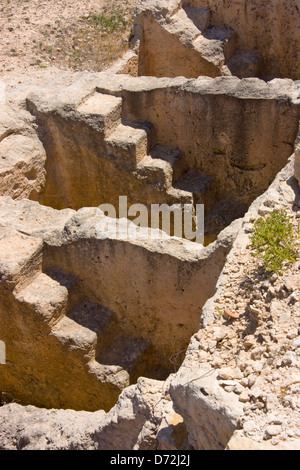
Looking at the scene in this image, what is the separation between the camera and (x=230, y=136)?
8.03 meters

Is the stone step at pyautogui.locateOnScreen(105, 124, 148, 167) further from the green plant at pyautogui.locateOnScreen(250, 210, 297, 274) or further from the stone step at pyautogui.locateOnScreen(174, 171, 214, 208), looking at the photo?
the green plant at pyautogui.locateOnScreen(250, 210, 297, 274)

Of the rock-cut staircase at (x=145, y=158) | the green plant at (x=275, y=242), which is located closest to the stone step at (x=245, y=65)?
the rock-cut staircase at (x=145, y=158)

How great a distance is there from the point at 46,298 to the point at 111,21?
8.21 m

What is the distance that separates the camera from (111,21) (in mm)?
12789

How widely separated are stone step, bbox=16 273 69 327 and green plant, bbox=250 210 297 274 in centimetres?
249

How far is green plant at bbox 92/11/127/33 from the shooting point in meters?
12.6

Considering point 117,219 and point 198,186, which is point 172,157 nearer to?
point 198,186

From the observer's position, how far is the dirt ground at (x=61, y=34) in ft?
39.4

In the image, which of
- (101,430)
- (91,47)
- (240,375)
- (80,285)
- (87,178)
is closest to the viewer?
(240,375)

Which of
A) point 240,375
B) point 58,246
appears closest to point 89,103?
point 58,246

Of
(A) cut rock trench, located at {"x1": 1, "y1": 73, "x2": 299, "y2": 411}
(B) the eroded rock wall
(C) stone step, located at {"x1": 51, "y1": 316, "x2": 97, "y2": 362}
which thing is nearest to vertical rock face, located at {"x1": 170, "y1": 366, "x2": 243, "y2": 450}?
(A) cut rock trench, located at {"x1": 1, "y1": 73, "x2": 299, "y2": 411}

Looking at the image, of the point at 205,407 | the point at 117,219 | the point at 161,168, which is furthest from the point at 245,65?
the point at 205,407

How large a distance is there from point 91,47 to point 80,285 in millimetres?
7130

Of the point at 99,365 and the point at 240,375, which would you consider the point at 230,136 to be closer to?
the point at 99,365
